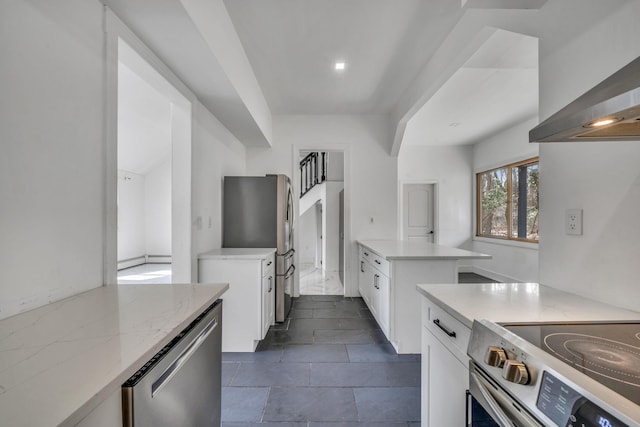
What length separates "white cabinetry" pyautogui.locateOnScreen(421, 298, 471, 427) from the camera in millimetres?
1059

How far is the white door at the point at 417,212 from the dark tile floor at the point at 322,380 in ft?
12.3

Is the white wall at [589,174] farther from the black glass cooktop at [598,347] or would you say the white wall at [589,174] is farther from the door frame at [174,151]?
the door frame at [174,151]

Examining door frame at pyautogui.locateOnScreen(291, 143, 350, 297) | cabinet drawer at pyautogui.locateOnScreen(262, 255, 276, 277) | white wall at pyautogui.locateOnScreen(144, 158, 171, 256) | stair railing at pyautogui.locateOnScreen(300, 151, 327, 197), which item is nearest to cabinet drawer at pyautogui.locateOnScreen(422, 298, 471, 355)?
cabinet drawer at pyautogui.locateOnScreen(262, 255, 276, 277)

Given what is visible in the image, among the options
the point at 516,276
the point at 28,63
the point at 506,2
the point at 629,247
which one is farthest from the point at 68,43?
the point at 516,276

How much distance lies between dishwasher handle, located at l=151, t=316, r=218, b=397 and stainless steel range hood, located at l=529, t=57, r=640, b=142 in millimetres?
1366

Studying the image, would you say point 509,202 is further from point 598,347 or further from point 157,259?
point 157,259

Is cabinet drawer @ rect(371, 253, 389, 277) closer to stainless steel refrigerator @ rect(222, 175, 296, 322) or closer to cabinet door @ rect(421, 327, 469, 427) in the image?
stainless steel refrigerator @ rect(222, 175, 296, 322)

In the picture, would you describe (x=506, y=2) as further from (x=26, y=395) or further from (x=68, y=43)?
(x=26, y=395)

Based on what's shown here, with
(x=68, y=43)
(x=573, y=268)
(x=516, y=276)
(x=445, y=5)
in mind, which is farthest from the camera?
(x=516, y=276)

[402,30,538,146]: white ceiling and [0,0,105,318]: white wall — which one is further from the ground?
[402,30,538,146]: white ceiling

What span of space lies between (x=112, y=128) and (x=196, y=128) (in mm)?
1181

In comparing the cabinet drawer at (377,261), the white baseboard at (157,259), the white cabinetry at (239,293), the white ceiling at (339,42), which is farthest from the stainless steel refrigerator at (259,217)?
the white baseboard at (157,259)

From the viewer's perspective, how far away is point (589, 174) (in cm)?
125

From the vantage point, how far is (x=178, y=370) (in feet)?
3.07
